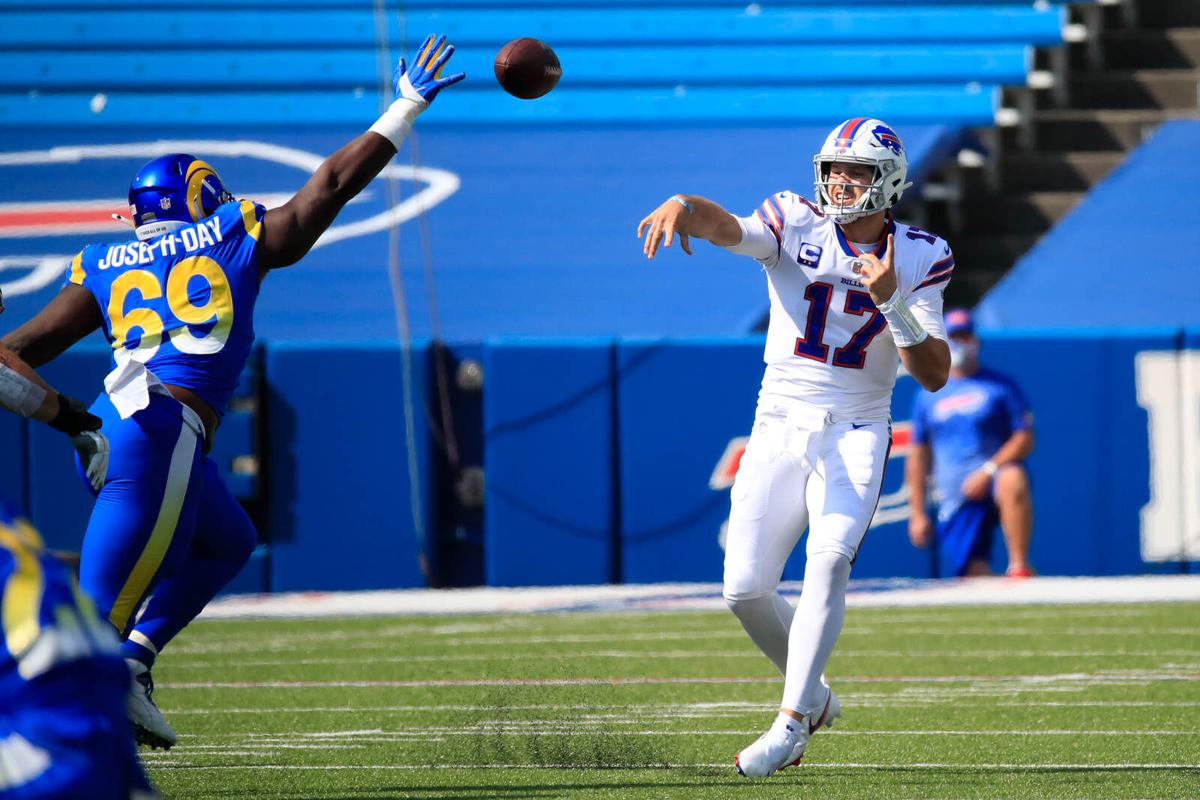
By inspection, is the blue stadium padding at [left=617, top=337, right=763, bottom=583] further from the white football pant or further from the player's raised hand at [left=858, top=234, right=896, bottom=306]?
the player's raised hand at [left=858, top=234, right=896, bottom=306]

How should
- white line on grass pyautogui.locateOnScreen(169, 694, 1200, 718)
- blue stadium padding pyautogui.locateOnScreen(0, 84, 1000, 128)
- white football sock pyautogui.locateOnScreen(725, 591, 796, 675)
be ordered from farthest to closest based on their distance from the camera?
blue stadium padding pyautogui.locateOnScreen(0, 84, 1000, 128) < white line on grass pyautogui.locateOnScreen(169, 694, 1200, 718) < white football sock pyautogui.locateOnScreen(725, 591, 796, 675)

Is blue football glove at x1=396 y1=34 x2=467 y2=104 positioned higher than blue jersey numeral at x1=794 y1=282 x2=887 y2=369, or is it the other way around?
blue football glove at x1=396 y1=34 x2=467 y2=104

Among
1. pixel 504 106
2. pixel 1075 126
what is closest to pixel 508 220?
pixel 504 106

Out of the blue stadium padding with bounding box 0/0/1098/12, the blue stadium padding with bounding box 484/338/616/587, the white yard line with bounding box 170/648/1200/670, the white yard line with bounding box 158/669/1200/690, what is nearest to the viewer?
the white yard line with bounding box 158/669/1200/690

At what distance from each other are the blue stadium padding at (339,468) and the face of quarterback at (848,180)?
18.9 feet

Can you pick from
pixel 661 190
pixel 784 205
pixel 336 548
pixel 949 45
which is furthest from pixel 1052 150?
pixel 784 205

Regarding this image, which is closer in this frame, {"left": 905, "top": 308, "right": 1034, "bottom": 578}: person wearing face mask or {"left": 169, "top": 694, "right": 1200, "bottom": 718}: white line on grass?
{"left": 169, "top": 694, "right": 1200, "bottom": 718}: white line on grass

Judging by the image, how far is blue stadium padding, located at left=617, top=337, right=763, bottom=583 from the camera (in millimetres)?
10039

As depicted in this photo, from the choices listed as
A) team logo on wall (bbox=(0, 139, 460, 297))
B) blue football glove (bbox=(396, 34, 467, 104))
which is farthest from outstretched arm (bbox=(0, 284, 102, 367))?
team logo on wall (bbox=(0, 139, 460, 297))

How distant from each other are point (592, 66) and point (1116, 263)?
4.35 m

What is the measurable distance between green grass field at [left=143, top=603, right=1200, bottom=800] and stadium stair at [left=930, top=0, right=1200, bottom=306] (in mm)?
4780

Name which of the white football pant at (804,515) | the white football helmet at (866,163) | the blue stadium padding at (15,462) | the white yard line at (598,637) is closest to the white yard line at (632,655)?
the white yard line at (598,637)

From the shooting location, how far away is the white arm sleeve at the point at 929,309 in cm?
450

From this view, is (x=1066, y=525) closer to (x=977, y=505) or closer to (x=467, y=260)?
(x=977, y=505)
